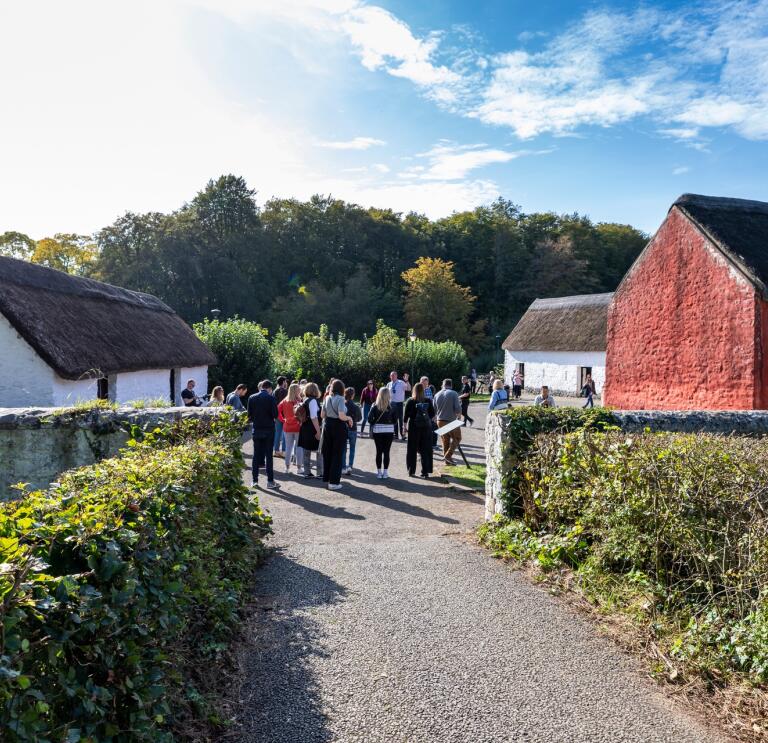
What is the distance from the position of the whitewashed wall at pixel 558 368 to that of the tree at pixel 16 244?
44.0 m

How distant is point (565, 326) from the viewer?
123 ft

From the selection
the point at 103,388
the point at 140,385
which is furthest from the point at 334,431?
the point at 140,385

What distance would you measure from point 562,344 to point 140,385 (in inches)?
1019

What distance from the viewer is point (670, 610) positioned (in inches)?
186

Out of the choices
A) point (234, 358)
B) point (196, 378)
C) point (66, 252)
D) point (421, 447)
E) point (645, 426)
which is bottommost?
point (421, 447)

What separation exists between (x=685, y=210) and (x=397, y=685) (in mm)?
15106

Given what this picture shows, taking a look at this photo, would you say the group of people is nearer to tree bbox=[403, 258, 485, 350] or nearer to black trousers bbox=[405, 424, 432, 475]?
black trousers bbox=[405, 424, 432, 475]

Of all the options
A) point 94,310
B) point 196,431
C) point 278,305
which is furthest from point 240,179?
point 196,431

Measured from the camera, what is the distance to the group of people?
10312mm

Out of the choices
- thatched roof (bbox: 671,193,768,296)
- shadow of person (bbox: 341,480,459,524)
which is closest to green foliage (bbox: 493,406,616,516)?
shadow of person (bbox: 341,480,459,524)

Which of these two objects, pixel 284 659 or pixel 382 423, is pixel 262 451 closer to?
pixel 382 423

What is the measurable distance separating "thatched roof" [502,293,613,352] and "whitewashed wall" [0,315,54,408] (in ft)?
92.8

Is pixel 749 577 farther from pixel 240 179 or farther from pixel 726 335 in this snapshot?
pixel 240 179

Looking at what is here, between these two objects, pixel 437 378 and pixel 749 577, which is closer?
pixel 749 577
